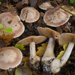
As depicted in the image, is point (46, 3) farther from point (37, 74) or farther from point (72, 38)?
point (37, 74)

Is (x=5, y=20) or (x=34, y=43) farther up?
(x=5, y=20)

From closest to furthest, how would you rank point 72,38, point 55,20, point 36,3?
point 72,38
point 55,20
point 36,3

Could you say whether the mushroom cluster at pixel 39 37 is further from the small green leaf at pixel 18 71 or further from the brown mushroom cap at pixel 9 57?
the small green leaf at pixel 18 71

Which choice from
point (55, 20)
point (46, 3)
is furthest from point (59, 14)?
point (46, 3)

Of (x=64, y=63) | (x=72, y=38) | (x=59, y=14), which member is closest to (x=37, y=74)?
(x=64, y=63)

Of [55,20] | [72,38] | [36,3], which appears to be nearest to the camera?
[72,38]

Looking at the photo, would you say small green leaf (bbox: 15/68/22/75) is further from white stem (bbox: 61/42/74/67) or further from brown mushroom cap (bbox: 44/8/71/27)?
brown mushroom cap (bbox: 44/8/71/27)

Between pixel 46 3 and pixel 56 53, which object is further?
pixel 46 3
